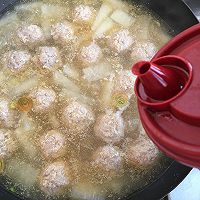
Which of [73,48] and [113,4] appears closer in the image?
[73,48]

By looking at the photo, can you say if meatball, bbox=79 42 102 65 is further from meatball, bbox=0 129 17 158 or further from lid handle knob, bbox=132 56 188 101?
lid handle knob, bbox=132 56 188 101

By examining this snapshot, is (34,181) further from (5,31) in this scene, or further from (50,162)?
(5,31)

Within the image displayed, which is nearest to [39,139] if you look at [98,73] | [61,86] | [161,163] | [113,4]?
[61,86]

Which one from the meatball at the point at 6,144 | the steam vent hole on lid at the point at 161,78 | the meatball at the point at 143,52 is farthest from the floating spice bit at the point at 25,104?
the steam vent hole on lid at the point at 161,78

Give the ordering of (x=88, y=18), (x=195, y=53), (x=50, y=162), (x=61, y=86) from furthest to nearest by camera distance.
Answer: (x=88, y=18) → (x=61, y=86) → (x=50, y=162) → (x=195, y=53)

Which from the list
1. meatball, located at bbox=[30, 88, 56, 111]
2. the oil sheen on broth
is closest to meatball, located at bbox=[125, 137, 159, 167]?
the oil sheen on broth

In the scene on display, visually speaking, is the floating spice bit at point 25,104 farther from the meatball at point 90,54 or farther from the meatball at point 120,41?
the meatball at point 120,41
